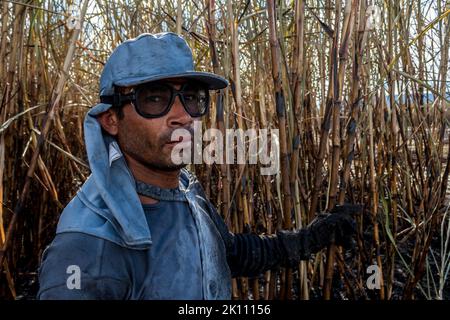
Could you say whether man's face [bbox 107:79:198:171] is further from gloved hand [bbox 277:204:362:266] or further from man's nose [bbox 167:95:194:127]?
gloved hand [bbox 277:204:362:266]

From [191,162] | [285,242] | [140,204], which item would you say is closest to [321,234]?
[285,242]

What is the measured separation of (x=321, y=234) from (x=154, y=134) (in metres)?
0.43

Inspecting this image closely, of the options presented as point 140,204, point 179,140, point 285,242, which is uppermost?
point 179,140

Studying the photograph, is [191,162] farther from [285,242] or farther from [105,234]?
[105,234]

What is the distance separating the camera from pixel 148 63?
2.81ft

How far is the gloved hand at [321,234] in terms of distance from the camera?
1079 mm

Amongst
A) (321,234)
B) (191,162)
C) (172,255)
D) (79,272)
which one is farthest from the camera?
(191,162)

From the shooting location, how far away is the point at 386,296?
59.9 inches

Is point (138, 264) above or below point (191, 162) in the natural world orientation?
below

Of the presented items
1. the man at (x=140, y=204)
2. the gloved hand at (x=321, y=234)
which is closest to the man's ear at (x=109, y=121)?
the man at (x=140, y=204)

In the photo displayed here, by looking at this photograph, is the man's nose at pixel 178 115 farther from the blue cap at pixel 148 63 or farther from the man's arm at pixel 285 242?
the man's arm at pixel 285 242

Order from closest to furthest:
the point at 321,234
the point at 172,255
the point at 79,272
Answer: the point at 79,272 → the point at 172,255 → the point at 321,234
